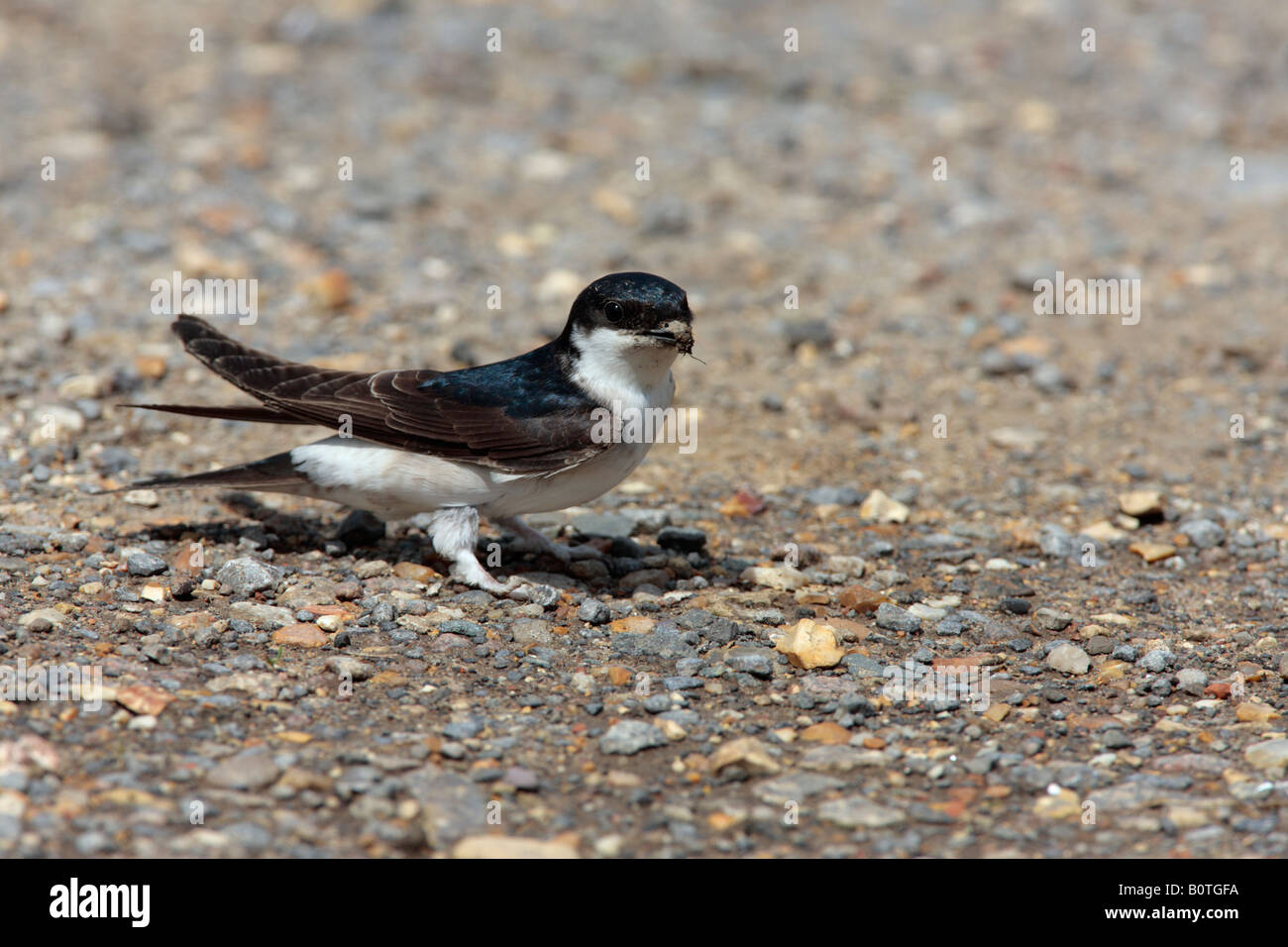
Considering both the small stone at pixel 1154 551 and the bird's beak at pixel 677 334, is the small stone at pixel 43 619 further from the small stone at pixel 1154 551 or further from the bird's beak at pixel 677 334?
the small stone at pixel 1154 551

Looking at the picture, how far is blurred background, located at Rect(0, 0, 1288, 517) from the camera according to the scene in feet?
23.8

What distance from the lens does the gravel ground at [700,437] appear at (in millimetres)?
4008

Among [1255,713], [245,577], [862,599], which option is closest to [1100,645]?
[1255,713]

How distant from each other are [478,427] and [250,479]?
0.94m

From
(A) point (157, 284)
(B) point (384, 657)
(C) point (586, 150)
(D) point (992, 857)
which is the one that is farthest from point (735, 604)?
(C) point (586, 150)

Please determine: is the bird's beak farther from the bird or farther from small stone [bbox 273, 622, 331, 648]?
small stone [bbox 273, 622, 331, 648]

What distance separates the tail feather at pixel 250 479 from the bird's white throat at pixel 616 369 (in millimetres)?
1195

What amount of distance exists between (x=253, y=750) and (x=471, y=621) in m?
1.25

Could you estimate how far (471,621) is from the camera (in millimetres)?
5105

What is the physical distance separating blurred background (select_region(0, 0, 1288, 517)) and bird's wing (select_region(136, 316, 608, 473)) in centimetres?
102

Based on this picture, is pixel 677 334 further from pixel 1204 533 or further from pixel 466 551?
pixel 1204 533

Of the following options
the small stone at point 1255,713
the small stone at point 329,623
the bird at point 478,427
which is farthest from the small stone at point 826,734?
the small stone at point 329,623

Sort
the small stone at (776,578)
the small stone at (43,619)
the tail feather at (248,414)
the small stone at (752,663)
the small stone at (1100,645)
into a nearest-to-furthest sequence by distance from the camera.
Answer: the small stone at (43,619), the small stone at (752,663), the small stone at (1100,645), the tail feather at (248,414), the small stone at (776,578)

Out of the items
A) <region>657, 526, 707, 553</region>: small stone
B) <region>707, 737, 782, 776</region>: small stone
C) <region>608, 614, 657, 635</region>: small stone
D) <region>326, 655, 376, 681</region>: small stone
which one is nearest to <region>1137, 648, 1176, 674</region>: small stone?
<region>707, 737, 782, 776</region>: small stone
